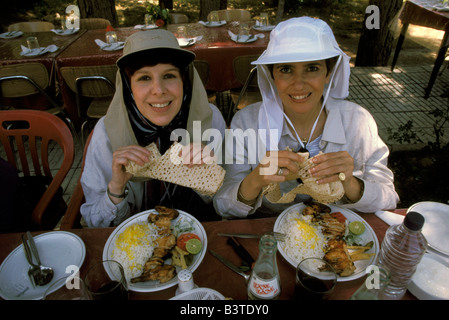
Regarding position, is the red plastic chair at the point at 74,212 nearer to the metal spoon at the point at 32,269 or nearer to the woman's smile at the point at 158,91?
the metal spoon at the point at 32,269

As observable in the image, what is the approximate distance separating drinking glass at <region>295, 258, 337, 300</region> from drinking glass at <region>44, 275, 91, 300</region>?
0.90m

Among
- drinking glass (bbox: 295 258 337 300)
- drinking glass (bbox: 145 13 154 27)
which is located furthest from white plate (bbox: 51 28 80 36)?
drinking glass (bbox: 295 258 337 300)

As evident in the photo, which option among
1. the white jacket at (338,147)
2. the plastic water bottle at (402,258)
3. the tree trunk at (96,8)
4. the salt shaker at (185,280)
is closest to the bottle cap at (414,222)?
the plastic water bottle at (402,258)

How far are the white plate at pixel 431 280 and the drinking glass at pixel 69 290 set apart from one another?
4.72 ft

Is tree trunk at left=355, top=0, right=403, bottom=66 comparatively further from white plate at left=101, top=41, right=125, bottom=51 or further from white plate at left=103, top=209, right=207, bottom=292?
white plate at left=103, top=209, right=207, bottom=292

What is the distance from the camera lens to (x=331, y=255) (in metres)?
1.44

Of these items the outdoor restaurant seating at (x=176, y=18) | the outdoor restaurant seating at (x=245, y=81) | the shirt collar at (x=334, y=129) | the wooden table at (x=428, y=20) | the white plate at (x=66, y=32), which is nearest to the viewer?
the shirt collar at (x=334, y=129)

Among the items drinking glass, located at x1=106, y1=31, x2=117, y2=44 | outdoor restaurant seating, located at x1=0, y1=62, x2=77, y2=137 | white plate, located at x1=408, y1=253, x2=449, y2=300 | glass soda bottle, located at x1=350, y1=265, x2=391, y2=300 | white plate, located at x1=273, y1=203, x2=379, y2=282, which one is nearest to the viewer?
glass soda bottle, located at x1=350, y1=265, x2=391, y2=300

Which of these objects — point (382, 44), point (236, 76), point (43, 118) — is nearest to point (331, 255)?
point (43, 118)

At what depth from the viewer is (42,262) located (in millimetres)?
1520

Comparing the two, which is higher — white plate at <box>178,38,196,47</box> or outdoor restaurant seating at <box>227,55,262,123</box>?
white plate at <box>178,38,196,47</box>

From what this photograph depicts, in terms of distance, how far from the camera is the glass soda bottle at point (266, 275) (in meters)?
1.20

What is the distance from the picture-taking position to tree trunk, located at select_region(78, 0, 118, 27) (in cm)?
674
